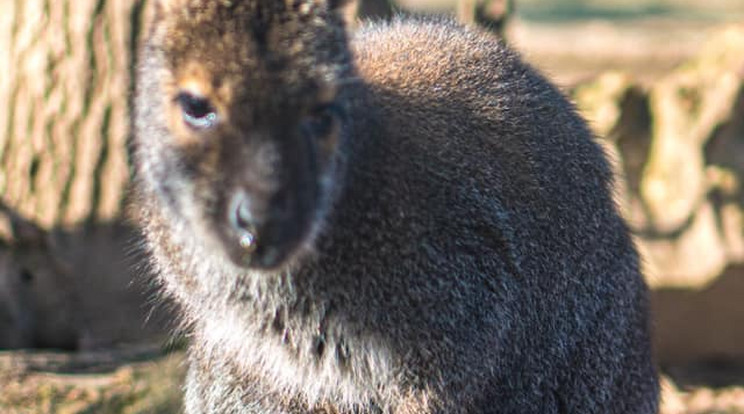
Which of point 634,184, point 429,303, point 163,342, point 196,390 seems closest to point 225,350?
point 196,390

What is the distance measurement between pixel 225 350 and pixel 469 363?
0.85 meters

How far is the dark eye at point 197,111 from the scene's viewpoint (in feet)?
10.2

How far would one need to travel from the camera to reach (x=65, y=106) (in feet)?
19.6

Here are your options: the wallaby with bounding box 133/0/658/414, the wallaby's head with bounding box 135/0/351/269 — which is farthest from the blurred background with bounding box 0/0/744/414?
the wallaby's head with bounding box 135/0/351/269

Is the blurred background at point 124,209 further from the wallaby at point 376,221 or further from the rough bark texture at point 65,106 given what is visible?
the wallaby at point 376,221

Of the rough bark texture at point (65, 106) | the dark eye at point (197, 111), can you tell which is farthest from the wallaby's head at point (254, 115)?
the rough bark texture at point (65, 106)

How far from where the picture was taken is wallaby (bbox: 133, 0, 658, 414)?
3098mm

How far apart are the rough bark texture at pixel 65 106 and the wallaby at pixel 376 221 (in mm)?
1808

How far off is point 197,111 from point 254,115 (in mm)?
190

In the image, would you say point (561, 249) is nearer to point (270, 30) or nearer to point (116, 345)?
point (270, 30)

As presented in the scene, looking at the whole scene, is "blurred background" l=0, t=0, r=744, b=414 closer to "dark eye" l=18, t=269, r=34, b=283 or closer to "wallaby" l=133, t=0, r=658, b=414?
"dark eye" l=18, t=269, r=34, b=283

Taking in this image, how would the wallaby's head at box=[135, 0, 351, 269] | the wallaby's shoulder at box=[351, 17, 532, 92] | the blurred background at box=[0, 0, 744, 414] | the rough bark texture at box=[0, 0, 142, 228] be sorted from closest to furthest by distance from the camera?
the wallaby's head at box=[135, 0, 351, 269] → the wallaby's shoulder at box=[351, 17, 532, 92] → the blurred background at box=[0, 0, 744, 414] → the rough bark texture at box=[0, 0, 142, 228]

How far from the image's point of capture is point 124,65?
6.00 metres

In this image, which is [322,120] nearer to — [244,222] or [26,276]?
[244,222]
